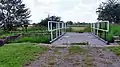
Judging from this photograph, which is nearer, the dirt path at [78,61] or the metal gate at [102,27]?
the dirt path at [78,61]

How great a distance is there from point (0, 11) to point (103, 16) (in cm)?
1257

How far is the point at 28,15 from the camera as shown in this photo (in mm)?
34031

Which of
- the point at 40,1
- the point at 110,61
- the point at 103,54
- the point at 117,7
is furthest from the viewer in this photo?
the point at 117,7

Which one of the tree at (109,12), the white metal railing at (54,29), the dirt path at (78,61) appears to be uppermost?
the tree at (109,12)

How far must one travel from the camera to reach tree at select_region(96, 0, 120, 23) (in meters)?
29.1

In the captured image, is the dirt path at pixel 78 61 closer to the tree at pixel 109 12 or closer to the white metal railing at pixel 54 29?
the white metal railing at pixel 54 29

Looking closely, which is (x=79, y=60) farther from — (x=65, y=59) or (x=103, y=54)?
(x=103, y=54)

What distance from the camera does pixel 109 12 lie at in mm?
29172

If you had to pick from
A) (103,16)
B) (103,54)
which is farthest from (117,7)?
(103,54)

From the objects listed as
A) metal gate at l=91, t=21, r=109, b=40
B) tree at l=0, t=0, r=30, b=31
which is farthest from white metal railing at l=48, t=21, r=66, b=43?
tree at l=0, t=0, r=30, b=31

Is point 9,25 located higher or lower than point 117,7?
lower

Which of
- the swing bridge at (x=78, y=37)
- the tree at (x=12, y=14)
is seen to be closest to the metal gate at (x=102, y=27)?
the swing bridge at (x=78, y=37)

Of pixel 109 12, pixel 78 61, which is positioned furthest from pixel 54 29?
pixel 109 12

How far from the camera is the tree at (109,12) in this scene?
29109 mm
